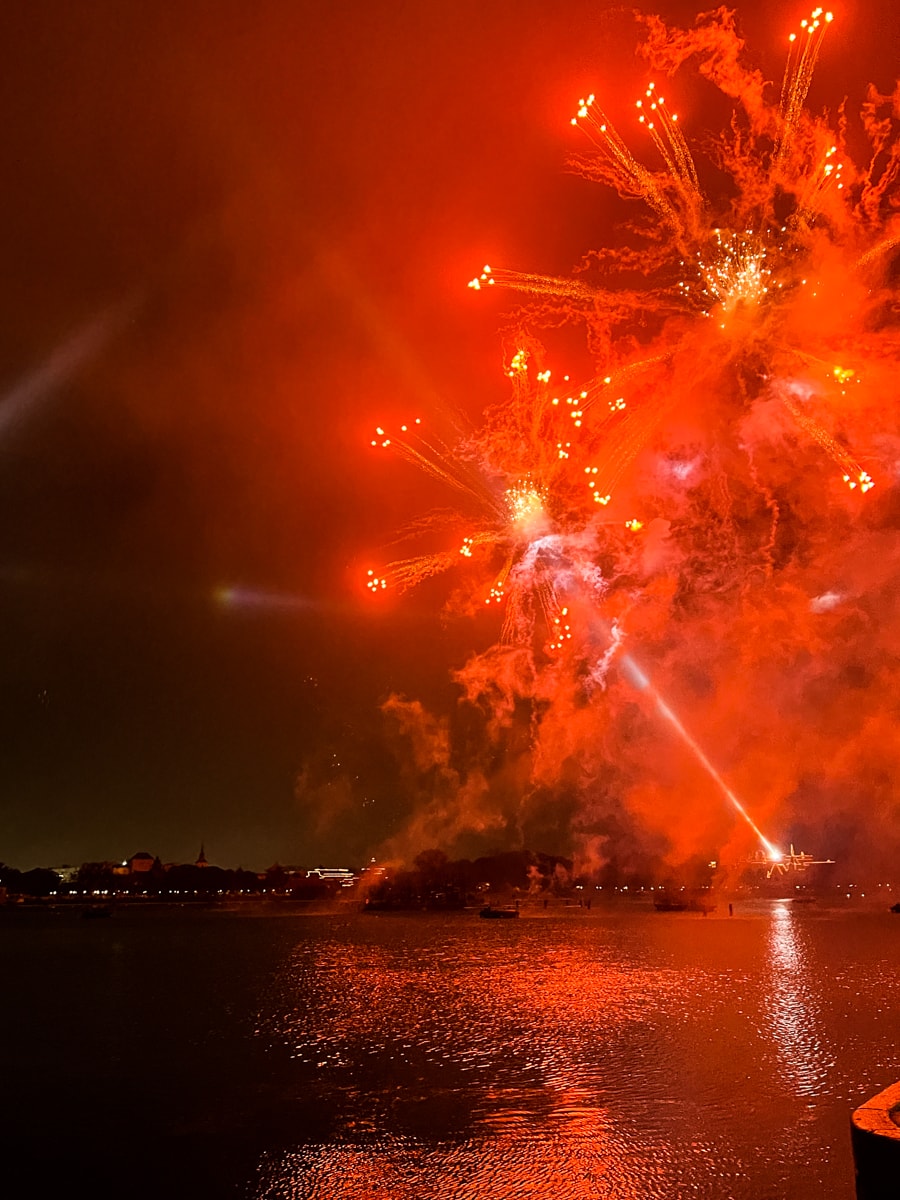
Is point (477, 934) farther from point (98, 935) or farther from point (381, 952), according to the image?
point (98, 935)

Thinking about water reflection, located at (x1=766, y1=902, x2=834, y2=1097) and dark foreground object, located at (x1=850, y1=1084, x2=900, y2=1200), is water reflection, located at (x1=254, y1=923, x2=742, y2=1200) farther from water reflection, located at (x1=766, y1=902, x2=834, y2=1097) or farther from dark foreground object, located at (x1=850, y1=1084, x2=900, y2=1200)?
dark foreground object, located at (x1=850, y1=1084, x2=900, y2=1200)

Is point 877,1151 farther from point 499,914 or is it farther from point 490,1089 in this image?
point 499,914

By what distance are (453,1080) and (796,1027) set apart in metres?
11.2

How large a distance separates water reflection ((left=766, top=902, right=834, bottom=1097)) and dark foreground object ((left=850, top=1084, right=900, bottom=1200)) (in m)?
10.8

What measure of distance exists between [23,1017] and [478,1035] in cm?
1642

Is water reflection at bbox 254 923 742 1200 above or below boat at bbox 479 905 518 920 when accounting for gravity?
above

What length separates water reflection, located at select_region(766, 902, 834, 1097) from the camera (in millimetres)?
17781

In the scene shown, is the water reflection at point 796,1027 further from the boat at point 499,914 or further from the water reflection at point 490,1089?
the boat at point 499,914

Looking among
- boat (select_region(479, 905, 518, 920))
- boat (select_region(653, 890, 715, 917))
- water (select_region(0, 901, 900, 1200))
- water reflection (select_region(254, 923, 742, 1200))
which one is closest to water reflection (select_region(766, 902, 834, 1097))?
water (select_region(0, 901, 900, 1200))

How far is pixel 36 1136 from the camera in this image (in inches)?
596

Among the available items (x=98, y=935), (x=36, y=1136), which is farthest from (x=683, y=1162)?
(x=98, y=935)

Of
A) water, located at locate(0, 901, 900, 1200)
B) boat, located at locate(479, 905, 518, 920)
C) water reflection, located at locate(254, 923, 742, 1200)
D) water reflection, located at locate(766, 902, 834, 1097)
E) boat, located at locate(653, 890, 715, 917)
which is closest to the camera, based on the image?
water reflection, located at locate(254, 923, 742, 1200)

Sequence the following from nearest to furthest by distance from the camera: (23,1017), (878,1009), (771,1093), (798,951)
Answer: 1. (771,1093)
2. (878,1009)
3. (23,1017)
4. (798,951)

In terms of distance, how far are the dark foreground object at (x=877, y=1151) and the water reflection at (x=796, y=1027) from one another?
10826mm
